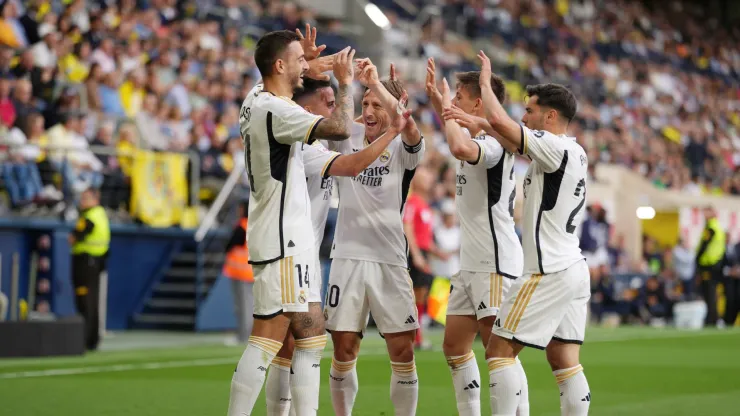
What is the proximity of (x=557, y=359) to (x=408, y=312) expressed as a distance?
0.98 m

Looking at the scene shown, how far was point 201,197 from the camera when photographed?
18891 mm

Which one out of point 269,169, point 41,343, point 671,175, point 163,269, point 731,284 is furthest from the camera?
point 671,175

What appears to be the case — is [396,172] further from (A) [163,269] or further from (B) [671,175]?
(B) [671,175]

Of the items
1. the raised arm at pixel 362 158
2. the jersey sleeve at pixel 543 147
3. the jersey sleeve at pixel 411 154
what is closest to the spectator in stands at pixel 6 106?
the jersey sleeve at pixel 411 154

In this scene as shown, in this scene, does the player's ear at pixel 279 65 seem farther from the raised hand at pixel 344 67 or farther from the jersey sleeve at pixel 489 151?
the jersey sleeve at pixel 489 151

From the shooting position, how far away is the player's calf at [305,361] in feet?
20.3

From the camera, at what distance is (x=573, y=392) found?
6574 millimetres

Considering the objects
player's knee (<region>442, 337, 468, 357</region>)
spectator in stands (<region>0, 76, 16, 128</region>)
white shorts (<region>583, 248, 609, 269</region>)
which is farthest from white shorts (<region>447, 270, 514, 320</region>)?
white shorts (<region>583, 248, 609, 269</region>)

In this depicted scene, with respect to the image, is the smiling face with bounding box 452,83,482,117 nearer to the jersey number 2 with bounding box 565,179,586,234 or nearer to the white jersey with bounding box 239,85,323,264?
the jersey number 2 with bounding box 565,179,586,234

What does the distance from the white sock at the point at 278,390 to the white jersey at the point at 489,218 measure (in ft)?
4.33

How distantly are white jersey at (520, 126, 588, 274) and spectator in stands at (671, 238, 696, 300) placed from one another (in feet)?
64.9

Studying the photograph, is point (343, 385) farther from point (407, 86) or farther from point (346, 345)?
point (407, 86)

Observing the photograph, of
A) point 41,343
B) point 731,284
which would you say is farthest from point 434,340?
point 731,284

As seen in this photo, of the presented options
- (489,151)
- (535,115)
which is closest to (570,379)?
(489,151)
